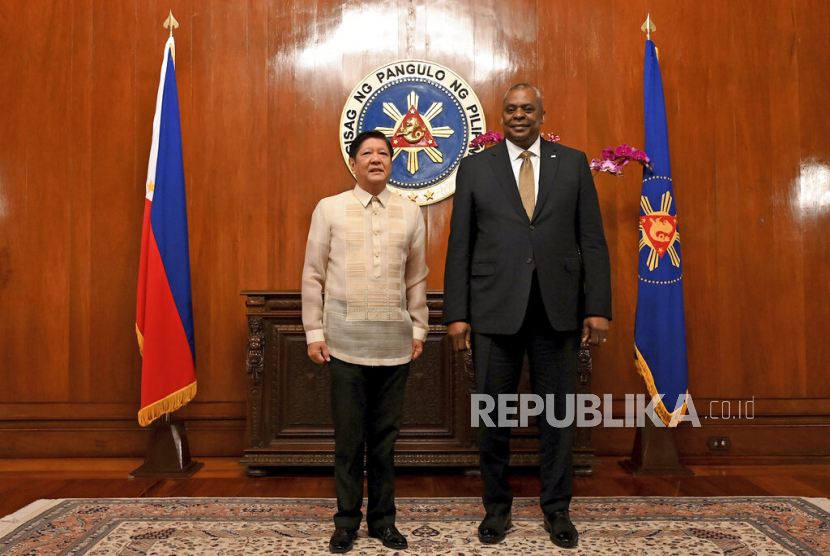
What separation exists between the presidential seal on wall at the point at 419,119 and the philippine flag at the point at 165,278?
0.91 meters

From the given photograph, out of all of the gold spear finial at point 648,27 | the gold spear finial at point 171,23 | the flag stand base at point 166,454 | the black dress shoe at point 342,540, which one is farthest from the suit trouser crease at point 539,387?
the gold spear finial at point 171,23

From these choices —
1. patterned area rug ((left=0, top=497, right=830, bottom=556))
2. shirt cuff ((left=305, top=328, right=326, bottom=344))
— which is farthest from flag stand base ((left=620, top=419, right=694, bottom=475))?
shirt cuff ((left=305, top=328, right=326, bottom=344))

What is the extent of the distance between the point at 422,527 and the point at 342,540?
37cm

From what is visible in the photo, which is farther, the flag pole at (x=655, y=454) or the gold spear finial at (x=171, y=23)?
the gold spear finial at (x=171, y=23)

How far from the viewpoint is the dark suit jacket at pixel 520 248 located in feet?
6.88

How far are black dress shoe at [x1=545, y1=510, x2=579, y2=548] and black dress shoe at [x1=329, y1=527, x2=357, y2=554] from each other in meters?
0.65

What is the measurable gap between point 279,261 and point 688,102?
2.48m

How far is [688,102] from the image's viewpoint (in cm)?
365

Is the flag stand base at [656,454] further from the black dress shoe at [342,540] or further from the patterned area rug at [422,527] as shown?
the black dress shoe at [342,540]

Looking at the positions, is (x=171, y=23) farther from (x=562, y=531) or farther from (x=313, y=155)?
(x=562, y=531)

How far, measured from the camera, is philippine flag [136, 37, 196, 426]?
3.15 metres

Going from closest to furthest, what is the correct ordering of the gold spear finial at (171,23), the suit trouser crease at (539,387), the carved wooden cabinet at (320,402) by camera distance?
the suit trouser crease at (539,387) < the carved wooden cabinet at (320,402) < the gold spear finial at (171,23)

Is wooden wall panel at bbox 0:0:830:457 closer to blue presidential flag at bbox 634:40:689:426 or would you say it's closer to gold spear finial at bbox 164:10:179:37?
gold spear finial at bbox 164:10:179:37

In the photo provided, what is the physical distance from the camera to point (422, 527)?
2.29m
